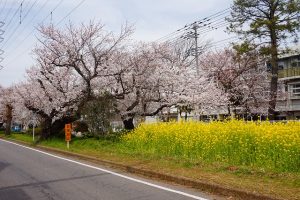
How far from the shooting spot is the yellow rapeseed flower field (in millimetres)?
10852

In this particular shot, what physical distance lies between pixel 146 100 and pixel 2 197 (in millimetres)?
21955

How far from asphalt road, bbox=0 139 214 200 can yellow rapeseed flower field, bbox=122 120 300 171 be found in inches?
121

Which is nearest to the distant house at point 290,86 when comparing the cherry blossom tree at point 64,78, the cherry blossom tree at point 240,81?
the cherry blossom tree at point 240,81

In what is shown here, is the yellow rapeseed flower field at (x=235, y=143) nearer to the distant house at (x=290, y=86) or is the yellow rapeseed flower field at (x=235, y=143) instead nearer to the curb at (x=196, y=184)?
the curb at (x=196, y=184)

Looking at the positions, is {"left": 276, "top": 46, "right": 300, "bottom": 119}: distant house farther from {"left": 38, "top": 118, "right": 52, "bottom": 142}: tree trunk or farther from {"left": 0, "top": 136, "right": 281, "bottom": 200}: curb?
{"left": 0, "top": 136, "right": 281, "bottom": 200}: curb

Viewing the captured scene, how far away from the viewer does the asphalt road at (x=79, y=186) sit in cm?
862

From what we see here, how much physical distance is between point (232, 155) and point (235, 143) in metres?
0.38

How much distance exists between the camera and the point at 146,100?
99.6 ft

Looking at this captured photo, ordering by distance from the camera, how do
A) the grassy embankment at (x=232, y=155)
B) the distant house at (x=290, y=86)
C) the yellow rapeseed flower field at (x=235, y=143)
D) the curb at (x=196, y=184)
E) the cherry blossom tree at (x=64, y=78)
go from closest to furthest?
the curb at (x=196, y=184), the grassy embankment at (x=232, y=155), the yellow rapeseed flower field at (x=235, y=143), the cherry blossom tree at (x=64, y=78), the distant house at (x=290, y=86)

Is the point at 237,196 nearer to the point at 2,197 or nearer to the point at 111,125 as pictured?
the point at 2,197

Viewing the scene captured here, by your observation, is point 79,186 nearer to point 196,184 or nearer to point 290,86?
point 196,184

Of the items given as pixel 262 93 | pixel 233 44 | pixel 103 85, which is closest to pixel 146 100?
pixel 103 85

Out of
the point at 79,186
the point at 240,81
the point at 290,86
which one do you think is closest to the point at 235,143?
the point at 79,186

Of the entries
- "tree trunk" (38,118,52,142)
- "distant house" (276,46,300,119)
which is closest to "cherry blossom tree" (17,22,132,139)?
"tree trunk" (38,118,52,142)
